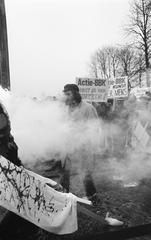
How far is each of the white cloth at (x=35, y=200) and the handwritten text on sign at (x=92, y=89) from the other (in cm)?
562

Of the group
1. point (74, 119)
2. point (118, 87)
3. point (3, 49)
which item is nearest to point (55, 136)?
point (74, 119)

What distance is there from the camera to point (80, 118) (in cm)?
512

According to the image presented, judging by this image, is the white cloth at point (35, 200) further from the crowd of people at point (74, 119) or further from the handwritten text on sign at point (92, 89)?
the handwritten text on sign at point (92, 89)

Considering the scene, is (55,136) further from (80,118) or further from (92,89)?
(92,89)

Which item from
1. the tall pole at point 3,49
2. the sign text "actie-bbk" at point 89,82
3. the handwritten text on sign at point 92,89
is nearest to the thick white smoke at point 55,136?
the handwritten text on sign at point 92,89

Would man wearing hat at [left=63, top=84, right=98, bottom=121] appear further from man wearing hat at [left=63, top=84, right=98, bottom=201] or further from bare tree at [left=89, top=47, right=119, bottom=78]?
bare tree at [left=89, top=47, right=119, bottom=78]

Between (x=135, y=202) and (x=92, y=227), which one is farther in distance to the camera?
(x=135, y=202)

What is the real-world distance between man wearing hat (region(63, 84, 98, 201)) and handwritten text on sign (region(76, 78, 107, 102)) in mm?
3650

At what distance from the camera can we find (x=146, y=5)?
80.0ft

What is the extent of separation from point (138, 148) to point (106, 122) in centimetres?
82

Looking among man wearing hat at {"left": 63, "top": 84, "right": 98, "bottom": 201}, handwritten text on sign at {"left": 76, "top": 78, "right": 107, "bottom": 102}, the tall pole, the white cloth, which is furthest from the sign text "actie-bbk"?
the tall pole

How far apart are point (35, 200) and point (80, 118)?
2110mm

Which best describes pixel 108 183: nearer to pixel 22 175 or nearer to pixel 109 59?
pixel 22 175

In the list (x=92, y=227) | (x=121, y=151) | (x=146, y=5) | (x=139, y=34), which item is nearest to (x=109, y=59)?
(x=139, y=34)
